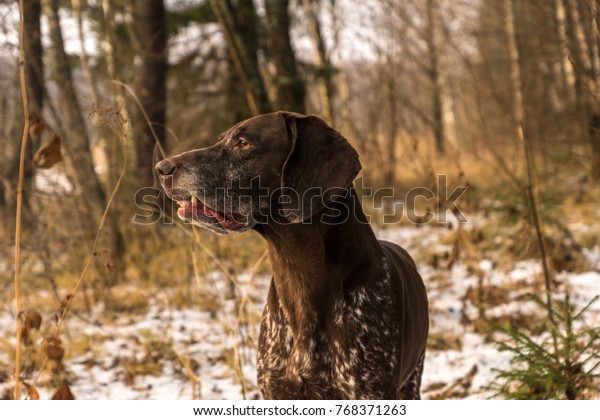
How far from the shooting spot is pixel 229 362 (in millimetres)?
4867

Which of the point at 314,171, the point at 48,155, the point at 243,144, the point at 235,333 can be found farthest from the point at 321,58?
the point at 48,155

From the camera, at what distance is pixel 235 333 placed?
4305 mm

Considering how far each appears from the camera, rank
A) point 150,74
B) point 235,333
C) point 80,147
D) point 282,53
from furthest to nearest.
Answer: point 282,53 < point 150,74 < point 80,147 < point 235,333

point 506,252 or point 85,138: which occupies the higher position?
point 85,138

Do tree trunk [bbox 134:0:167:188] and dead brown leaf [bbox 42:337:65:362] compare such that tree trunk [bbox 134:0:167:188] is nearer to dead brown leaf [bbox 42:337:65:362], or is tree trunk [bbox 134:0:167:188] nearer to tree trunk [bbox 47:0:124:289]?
tree trunk [bbox 47:0:124:289]

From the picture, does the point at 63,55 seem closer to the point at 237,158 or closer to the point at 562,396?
the point at 237,158

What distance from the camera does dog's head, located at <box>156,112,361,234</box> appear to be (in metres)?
2.70

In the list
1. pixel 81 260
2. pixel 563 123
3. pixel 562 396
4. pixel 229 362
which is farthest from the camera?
pixel 563 123

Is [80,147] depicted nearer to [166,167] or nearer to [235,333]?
[235,333]

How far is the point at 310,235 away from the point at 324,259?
14cm

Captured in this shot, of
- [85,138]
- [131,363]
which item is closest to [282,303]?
[131,363]

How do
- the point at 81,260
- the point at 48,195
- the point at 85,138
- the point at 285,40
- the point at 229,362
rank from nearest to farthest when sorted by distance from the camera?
1. the point at 229,362
2. the point at 48,195
3. the point at 81,260
4. the point at 85,138
5. the point at 285,40

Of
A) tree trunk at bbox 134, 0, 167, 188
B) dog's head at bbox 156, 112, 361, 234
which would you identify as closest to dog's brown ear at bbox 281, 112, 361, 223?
dog's head at bbox 156, 112, 361, 234

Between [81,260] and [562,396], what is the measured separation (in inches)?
195
